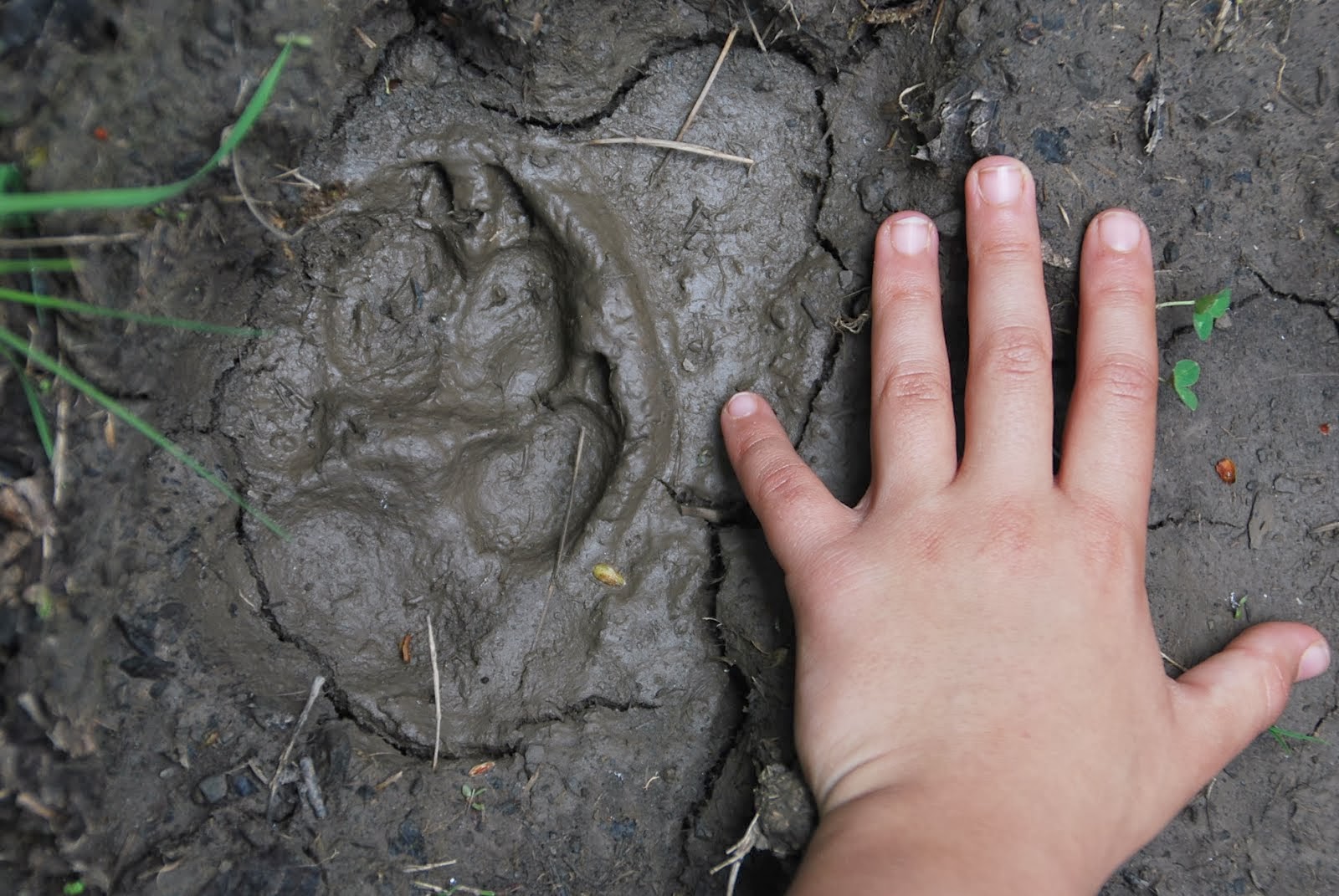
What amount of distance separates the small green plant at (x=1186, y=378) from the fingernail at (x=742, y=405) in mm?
933

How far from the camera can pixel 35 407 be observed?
5.80 feet

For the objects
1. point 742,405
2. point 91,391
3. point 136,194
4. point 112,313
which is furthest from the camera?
point 742,405

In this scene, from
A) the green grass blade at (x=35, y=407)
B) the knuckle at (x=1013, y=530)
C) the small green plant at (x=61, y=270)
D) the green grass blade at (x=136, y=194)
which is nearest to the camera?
the green grass blade at (x=136, y=194)

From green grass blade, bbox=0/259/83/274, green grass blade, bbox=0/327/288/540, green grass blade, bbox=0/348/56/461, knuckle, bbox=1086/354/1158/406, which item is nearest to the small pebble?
green grass blade, bbox=0/327/288/540

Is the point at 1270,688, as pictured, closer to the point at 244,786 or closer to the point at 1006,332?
the point at 1006,332

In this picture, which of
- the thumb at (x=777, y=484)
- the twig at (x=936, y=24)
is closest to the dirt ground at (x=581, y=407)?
the twig at (x=936, y=24)

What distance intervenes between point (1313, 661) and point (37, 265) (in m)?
2.66

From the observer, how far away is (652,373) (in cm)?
224

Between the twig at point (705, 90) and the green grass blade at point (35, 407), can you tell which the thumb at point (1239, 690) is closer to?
the twig at point (705, 90)

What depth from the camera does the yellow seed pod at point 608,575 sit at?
2.25m

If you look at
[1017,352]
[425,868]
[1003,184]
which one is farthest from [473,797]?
[1003,184]

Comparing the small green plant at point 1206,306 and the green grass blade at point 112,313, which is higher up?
the small green plant at point 1206,306

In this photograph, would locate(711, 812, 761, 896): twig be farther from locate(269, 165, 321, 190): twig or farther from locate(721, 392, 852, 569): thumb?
locate(269, 165, 321, 190): twig

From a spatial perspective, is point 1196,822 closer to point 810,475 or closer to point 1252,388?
point 1252,388
